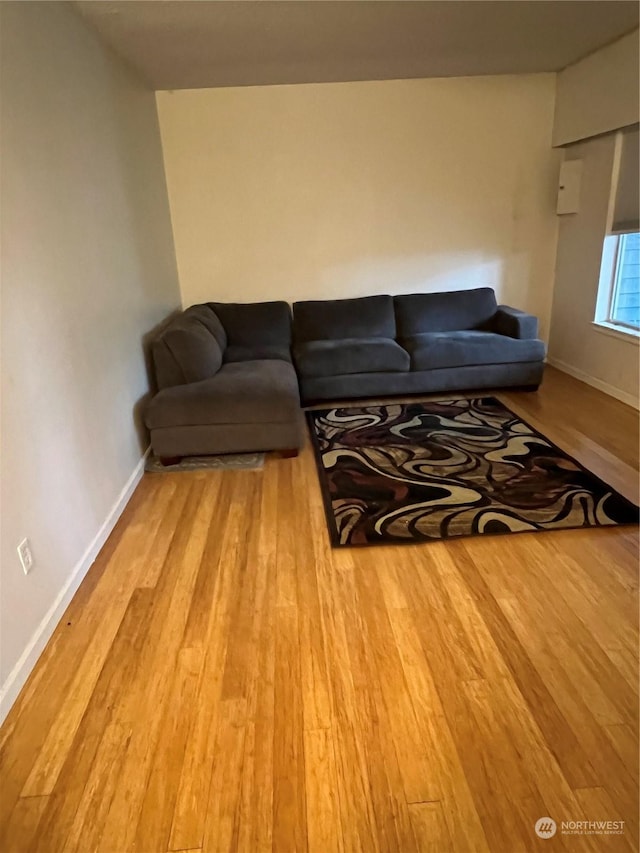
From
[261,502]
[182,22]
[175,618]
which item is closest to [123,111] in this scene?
[182,22]

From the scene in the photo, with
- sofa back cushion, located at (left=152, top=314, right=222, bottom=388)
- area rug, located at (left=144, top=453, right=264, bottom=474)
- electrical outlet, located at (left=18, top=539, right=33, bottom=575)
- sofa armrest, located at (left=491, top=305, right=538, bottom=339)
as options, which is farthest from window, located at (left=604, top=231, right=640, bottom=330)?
electrical outlet, located at (left=18, top=539, right=33, bottom=575)

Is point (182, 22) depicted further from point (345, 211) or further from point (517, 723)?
point (517, 723)

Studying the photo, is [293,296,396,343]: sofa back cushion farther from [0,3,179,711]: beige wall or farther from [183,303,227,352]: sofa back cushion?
[0,3,179,711]: beige wall

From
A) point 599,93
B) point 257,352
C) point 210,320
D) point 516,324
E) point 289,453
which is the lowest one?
point 289,453

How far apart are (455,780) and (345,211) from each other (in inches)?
175

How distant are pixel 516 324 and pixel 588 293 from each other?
70 centimetres

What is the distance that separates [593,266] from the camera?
4.38 metres

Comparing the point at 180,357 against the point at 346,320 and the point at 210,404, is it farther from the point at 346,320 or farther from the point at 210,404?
the point at 346,320

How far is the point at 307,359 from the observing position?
4.23 meters

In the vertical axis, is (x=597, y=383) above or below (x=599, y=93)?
below

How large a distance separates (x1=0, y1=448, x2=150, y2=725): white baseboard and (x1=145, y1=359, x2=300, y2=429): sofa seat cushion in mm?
489

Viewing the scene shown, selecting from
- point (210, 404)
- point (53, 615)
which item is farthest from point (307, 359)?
→ point (53, 615)
